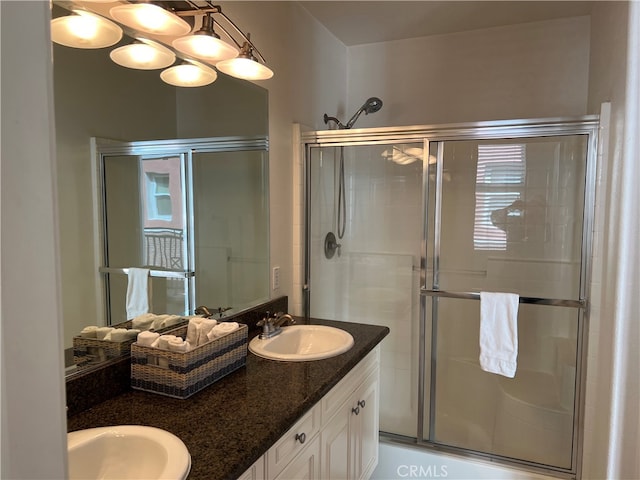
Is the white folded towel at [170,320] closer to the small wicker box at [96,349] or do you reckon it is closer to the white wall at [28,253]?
the small wicker box at [96,349]

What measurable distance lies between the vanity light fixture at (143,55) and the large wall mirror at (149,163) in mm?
25

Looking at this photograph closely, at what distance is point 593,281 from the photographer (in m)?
2.02

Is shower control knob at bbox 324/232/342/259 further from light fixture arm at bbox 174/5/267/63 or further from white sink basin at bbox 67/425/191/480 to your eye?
white sink basin at bbox 67/425/191/480

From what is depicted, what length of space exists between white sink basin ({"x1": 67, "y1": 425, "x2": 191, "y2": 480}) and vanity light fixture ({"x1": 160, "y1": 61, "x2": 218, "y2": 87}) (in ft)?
3.75

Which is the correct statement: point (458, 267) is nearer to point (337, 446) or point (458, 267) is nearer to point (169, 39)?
point (337, 446)

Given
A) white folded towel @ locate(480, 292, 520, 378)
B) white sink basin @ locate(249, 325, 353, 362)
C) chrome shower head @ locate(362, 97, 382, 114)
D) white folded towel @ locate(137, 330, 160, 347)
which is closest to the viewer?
white folded towel @ locate(137, 330, 160, 347)

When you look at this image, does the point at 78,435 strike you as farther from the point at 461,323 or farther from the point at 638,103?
the point at 461,323

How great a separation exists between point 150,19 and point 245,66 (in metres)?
0.43

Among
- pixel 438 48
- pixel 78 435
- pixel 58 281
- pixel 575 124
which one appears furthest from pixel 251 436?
pixel 438 48

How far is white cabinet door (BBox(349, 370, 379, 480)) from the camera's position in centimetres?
188

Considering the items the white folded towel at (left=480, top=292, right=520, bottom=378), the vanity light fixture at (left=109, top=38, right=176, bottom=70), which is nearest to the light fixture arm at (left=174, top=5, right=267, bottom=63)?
the vanity light fixture at (left=109, top=38, right=176, bottom=70)

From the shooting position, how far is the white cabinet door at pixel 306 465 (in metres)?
1.33

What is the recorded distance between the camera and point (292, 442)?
1.33 meters

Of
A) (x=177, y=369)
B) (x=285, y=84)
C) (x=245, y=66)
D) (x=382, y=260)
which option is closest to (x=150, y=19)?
(x=245, y=66)
